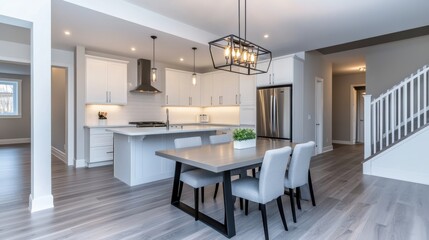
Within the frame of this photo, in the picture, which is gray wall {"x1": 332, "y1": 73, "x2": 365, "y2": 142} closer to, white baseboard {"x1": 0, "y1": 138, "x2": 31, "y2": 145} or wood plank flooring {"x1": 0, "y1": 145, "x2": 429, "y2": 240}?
wood plank flooring {"x1": 0, "y1": 145, "x2": 429, "y2": 240}

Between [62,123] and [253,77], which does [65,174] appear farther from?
[253,77]

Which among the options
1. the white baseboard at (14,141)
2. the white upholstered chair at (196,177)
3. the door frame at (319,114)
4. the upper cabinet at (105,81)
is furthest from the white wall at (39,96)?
the white baseboard at (14,141)

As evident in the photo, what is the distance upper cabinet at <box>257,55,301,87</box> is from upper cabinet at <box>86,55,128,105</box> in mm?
3386

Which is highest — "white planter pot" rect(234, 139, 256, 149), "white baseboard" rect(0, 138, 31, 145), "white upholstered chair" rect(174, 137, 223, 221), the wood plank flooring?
"white planter pot" rect(234, 139, 256, 149)

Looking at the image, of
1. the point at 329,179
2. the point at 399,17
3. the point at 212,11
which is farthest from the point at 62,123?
the point at 399,17

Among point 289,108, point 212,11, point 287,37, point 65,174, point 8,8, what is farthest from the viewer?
point 289,108

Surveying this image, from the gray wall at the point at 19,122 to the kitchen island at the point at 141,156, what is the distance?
286 inches

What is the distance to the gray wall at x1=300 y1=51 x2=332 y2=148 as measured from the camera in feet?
19.2

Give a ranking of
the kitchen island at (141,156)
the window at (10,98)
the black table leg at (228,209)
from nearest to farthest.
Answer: the black table leg at (228,209)
the kitchen island at (141,156)
the window at (10,98)

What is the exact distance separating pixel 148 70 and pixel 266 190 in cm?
489

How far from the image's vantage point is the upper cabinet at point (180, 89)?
6.51m

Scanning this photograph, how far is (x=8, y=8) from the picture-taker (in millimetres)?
2576

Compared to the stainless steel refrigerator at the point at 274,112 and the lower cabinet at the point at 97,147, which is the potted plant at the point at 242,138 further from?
the lower cabinet at the point at 97,147

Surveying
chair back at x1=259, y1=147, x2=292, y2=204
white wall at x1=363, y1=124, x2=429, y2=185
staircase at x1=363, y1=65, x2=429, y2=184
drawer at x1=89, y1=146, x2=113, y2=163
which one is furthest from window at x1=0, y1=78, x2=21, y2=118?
white wall at x1=363, y1=124, x2=429, y2=185
